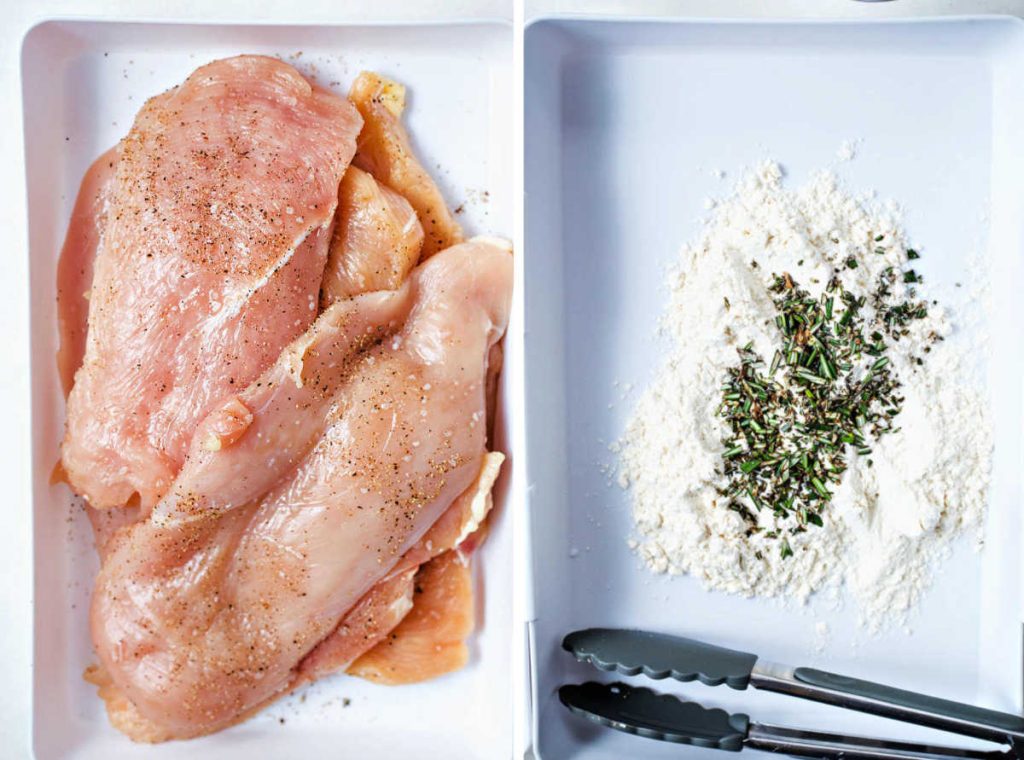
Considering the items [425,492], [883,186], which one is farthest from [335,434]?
[883,186]

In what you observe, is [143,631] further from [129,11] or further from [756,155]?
[756,155]

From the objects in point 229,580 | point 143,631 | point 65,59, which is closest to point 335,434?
point 229,580

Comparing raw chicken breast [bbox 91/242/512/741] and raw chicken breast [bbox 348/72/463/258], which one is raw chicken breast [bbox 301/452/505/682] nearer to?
raw chicken breast [bbox 91/242/512/741]

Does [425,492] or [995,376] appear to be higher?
[995,376]

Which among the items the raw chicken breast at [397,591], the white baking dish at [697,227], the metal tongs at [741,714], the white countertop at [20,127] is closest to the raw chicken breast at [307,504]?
the raw chicken breast at [397,591]

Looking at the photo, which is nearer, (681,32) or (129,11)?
(681,32)

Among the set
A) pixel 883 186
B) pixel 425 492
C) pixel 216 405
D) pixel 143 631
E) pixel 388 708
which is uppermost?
pixel 883 186

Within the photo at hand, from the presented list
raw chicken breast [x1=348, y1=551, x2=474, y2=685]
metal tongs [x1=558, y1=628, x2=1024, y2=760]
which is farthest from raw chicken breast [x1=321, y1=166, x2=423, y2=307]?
metal tongs [x1=558, y1=628, x2=1024, y2=760]
